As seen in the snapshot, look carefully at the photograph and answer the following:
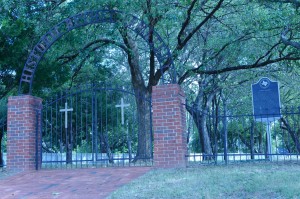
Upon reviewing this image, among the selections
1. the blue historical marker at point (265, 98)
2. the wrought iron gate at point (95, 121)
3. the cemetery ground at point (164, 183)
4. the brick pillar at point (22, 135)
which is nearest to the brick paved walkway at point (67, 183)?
the cemetery ground at point (164, 183)

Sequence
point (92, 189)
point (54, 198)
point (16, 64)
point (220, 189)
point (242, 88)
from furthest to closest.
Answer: point (242, 88), point (16, 64), point (92, 189), point (54, 198), point (220, 189)

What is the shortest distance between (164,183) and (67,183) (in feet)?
7.23

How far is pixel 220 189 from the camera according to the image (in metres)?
6.55

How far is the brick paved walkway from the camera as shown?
7312 millimetres

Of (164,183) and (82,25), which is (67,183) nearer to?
(164,183)

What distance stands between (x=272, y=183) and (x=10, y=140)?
7.02 m

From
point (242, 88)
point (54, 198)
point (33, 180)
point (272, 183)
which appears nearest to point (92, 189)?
point (54, 198)

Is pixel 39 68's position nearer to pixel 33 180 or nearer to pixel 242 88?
pixel 33 180

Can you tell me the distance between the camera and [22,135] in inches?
422

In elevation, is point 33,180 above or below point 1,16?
below

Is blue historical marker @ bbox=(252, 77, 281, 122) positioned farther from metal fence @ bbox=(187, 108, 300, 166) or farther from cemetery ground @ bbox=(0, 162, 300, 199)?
cemetery ground @ bbox=(0, 162, 300, 199)

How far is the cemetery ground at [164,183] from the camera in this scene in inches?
249

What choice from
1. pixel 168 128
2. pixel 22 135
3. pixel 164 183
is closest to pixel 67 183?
pixel 164 183

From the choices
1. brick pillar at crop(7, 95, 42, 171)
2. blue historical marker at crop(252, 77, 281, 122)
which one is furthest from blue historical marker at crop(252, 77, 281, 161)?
brick pillar at crop(7, 95, 42, 171)
